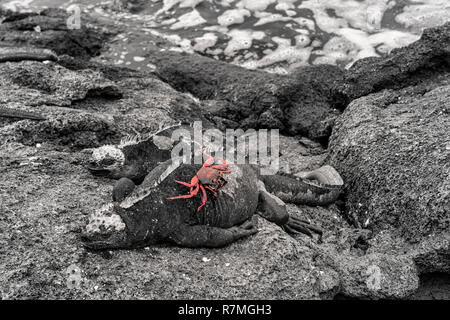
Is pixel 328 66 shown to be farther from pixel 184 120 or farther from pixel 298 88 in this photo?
pixel 184 120

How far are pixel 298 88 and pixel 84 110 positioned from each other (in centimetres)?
271

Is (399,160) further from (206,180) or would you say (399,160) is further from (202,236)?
(202,236)

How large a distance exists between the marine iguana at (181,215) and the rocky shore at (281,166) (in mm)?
99

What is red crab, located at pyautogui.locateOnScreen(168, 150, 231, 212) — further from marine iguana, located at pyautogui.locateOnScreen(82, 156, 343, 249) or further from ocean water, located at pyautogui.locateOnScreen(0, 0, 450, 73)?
ocean water, located at pyautogui.locateOnScreen(0, 0, 450, 73)

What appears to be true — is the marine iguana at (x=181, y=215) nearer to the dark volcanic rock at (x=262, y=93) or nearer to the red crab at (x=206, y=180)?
the red crab at (x=206, y=180)

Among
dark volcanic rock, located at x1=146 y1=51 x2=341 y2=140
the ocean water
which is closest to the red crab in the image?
dark volcanic rock, located at x1=146 y1=51 x2=341 y2=140

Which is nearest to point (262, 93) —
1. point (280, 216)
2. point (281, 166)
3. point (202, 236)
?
point (281, 166)

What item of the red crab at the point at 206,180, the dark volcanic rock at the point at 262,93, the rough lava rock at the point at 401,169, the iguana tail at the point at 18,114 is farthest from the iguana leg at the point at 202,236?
the dark volcanic rock at the point at 262,93

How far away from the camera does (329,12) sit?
7.43 m

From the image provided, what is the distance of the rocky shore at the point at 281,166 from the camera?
2.66 m

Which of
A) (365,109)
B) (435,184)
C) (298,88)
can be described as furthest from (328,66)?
(435,184)

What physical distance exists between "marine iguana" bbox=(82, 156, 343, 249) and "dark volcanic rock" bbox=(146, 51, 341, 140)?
74.5 inches

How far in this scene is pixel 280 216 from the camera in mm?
3309

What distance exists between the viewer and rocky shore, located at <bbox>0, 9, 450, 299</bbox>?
266cm
